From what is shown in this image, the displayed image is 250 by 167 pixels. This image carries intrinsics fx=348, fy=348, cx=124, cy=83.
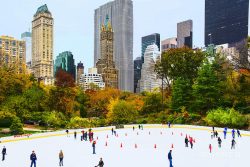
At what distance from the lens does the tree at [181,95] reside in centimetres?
6544

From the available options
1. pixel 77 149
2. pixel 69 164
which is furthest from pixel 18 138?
pixel 69 164

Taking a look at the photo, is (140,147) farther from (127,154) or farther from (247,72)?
(247,72)

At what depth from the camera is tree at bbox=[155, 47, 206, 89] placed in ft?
246

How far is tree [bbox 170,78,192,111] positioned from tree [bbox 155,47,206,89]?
8.25 metres

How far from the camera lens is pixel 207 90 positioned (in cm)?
6047

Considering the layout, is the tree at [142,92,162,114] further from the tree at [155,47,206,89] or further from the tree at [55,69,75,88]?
the tree at [55,69,75,88]

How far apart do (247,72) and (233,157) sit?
37.3 meters

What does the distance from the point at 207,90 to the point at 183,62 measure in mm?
15602

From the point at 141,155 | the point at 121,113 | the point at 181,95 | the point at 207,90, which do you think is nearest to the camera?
the point at 141,155

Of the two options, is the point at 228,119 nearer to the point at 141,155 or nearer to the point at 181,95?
the point at 181,95

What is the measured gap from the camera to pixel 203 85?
198 ft

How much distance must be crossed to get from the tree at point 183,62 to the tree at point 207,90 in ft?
43.4

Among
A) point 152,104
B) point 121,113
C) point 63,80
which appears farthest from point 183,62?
point 63,80

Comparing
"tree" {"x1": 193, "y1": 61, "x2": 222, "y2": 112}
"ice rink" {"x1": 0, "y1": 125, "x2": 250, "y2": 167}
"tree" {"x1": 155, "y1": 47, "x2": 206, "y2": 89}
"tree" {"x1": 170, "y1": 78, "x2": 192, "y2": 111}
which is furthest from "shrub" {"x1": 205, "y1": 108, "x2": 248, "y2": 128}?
"tree" {"x1": 155, "y1": 47, "x2": 206, "y2": 89}
